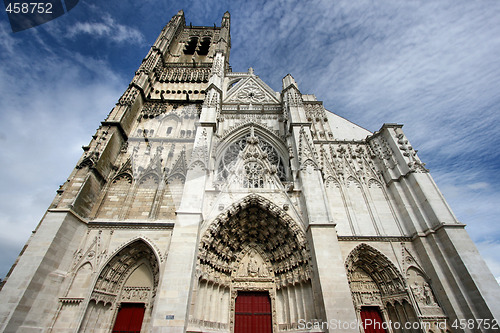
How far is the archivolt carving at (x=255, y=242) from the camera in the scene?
6.77 meters

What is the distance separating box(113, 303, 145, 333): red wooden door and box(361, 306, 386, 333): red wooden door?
263 inches

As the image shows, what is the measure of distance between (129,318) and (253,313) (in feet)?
12.4

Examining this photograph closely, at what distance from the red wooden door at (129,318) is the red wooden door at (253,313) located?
2.90 m

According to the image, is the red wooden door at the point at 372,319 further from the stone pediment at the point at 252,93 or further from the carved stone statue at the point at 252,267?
the stone pediment at the point at 252,93

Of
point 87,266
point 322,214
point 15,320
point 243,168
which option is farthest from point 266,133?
point 15,320

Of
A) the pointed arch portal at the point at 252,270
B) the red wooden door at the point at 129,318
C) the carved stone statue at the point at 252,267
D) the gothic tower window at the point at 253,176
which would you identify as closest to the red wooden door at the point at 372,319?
the pointed arch portal at the point at 252,270

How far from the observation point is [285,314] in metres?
6.74

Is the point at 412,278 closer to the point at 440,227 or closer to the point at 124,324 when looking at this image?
the point at 440,227

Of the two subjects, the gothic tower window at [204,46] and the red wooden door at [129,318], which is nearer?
the red wooden door at [129,318]

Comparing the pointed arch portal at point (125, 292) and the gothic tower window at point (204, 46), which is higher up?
the gothic tower window at point (204, 46)

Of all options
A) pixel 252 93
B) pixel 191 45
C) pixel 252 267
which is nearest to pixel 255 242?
pixel 252 267

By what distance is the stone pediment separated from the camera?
12898mm

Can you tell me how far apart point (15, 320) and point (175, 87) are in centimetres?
1235

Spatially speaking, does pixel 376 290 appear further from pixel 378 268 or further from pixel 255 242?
pixel 255 242
